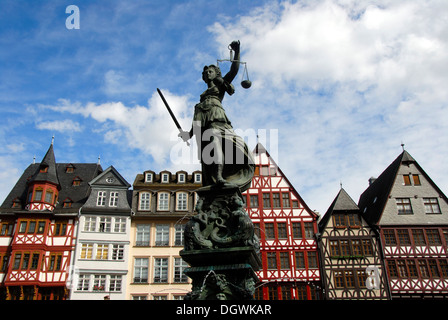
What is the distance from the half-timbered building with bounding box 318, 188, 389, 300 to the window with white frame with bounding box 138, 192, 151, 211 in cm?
1346

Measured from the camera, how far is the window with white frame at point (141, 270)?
27.6 meters

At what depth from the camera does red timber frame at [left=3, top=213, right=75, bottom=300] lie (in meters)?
26.0

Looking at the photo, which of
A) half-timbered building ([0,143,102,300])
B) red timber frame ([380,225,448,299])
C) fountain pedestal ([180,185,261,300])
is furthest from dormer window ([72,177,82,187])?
fountain pedestal ([180,185,261,300])

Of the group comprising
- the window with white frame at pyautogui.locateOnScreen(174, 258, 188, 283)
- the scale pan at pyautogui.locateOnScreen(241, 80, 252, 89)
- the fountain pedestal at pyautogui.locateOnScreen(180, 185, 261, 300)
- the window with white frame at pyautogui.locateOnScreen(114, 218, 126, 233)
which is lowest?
the fountain pedestal at pyautogui.locateOnScreen(180, 185, 261, 300)

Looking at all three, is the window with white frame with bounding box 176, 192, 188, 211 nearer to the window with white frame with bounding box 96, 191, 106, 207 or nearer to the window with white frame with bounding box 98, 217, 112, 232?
the window with white frame with bounding box 98, 217, 112, 232

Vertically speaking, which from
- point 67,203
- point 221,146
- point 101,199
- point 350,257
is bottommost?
point 221,146

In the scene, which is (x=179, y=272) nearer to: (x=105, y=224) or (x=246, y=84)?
(x=105, y=224)

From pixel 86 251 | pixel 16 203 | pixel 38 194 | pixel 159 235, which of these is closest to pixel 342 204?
pixel 159 235

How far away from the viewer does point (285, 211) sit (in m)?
28.5

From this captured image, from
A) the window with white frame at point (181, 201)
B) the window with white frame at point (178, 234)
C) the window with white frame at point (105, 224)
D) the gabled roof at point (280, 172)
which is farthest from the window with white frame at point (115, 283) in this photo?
the gabled roof at point (280, 172)

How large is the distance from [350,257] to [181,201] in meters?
13.5

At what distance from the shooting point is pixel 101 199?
1190 inches

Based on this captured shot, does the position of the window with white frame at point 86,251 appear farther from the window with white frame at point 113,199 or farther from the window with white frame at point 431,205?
the window with white frame at point 431,205
